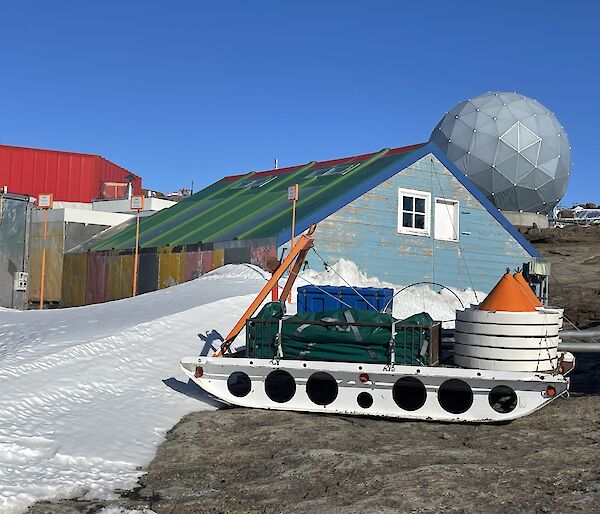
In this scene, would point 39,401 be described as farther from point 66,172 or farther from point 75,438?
point 66,172

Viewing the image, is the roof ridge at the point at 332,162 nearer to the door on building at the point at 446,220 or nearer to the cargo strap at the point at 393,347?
the door on building at the point at 446,220

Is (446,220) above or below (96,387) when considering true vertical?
above

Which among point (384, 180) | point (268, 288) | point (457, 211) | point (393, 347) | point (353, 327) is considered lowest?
point (393, 347)

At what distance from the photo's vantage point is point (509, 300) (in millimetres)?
9430

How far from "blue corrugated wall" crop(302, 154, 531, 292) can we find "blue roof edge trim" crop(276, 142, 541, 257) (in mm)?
127

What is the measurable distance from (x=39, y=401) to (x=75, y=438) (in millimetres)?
1128

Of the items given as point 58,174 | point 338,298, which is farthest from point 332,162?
point 58,174

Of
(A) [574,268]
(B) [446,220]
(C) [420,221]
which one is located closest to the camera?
(C) [420,221]

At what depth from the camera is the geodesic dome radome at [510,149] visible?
39438mm

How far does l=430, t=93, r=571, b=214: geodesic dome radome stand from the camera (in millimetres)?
39438

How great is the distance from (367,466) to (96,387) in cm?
418

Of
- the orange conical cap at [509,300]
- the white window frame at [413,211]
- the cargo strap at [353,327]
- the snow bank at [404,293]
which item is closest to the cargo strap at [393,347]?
the cargo strap at [353,327]

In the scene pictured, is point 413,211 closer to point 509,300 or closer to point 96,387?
point 509,300

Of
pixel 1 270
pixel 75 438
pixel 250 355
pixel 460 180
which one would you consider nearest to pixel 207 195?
pixel 1 270
